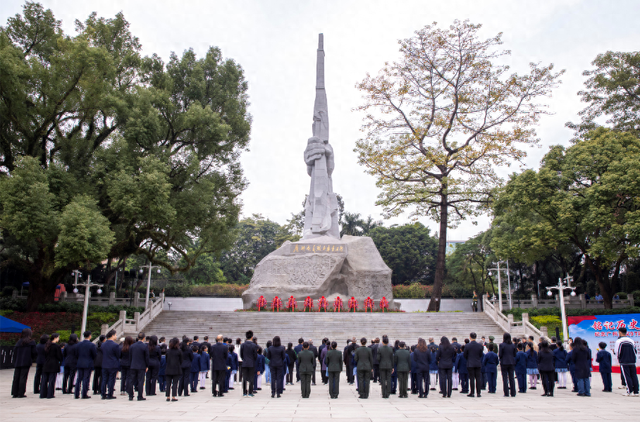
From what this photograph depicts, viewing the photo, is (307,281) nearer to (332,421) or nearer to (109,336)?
(109,336)

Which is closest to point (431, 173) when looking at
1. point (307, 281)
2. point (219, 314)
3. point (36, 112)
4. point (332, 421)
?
point (307, 281)

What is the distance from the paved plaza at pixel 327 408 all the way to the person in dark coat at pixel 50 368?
0.21 metres

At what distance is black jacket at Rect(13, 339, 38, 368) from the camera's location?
25.4 feet

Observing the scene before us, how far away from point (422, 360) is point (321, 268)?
11309mm

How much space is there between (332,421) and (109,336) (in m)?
4.52

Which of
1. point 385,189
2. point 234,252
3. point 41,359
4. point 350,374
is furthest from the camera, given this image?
point 234,252

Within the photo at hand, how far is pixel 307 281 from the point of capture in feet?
63.7

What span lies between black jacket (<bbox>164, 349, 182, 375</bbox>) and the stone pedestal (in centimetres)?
1135

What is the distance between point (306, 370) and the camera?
802 cm

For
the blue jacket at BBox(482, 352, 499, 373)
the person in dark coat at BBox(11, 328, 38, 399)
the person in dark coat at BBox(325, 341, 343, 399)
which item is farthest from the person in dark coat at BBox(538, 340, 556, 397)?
the person in dark coat at BBox(11, 328, 38, 399)

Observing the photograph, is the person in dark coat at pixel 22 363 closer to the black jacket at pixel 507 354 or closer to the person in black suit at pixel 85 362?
the person in black suit at pixel 85 362

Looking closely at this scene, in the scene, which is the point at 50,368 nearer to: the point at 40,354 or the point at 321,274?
the point at 40,354

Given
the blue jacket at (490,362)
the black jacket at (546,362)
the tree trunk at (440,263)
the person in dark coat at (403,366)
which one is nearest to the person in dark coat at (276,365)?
the person in dark coat at (403,366)

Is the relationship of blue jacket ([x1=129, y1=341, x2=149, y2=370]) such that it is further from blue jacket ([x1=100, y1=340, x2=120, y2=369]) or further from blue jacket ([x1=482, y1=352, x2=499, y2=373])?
blue jacket ([x1=482, y1=352, x2=499, y2=373])
